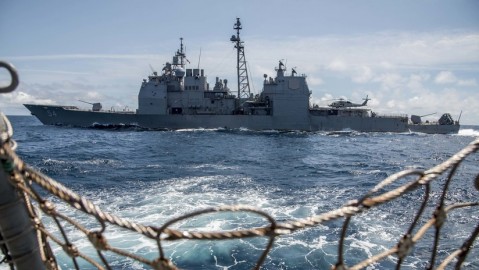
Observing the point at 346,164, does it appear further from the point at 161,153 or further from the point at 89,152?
the point at 89,152

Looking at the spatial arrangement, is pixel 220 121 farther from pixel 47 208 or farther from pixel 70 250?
pixel 47 208

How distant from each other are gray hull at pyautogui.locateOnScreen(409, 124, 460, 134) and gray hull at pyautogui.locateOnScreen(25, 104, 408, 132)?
3105mm

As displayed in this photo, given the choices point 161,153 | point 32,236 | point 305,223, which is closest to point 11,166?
point 32,236

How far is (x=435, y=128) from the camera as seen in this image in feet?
204

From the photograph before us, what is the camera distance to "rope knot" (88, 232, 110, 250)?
205cm

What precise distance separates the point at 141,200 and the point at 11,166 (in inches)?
469

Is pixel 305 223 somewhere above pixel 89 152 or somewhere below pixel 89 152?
above

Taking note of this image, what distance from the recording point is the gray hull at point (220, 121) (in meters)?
52.8

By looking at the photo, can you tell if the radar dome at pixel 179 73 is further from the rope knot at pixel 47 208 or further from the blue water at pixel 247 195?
the rope knot at pixel 47 208

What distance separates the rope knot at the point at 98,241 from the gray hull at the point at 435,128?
66.2 meters

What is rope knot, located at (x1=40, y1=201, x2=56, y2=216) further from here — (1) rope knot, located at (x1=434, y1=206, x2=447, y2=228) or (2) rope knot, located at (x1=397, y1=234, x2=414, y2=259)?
(1) rope knot, located at (x1=434, y1=206, x2=447, y2=228)

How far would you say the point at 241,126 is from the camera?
175ft

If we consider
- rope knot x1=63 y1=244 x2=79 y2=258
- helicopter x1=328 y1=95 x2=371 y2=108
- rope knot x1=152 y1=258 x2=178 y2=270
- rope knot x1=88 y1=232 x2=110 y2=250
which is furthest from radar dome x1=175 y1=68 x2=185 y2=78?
rope knot x1=152 y1=258 x2=178 y2=270

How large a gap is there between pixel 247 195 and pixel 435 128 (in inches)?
2331
